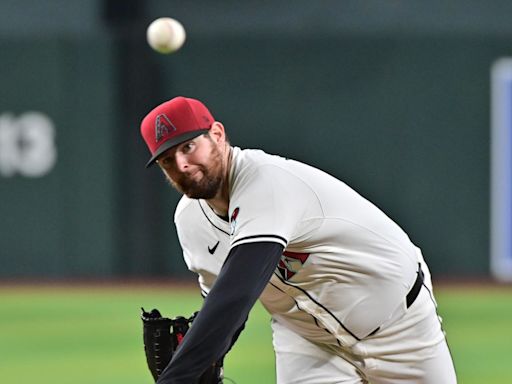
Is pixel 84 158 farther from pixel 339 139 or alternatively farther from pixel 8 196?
pixel 339 139

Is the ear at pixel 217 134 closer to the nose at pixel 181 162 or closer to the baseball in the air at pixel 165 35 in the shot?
the nose at pixel 181 162

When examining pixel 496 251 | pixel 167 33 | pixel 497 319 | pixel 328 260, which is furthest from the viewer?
pixel 496 251

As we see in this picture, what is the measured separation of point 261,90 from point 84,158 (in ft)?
8.57

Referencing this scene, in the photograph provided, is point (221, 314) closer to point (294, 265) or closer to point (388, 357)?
point (294, 265)

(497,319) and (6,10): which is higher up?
(6,10)

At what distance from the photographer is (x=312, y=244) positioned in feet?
14.1

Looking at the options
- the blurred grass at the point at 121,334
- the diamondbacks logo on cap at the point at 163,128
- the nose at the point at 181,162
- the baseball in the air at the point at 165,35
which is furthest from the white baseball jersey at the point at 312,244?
the blurred grass at the point at 121,334

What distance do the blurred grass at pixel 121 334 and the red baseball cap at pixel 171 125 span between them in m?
4.74

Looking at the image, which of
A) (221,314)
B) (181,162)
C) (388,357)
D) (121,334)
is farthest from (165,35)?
Answer: (121,334)

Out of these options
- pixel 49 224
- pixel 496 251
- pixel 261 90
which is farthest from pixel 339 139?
pixel 49 224

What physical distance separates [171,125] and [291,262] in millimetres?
774

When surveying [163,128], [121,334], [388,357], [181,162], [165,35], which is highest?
[165,35]

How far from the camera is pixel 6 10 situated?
17188 millimetres

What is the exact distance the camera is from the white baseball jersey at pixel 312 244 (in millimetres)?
4016
